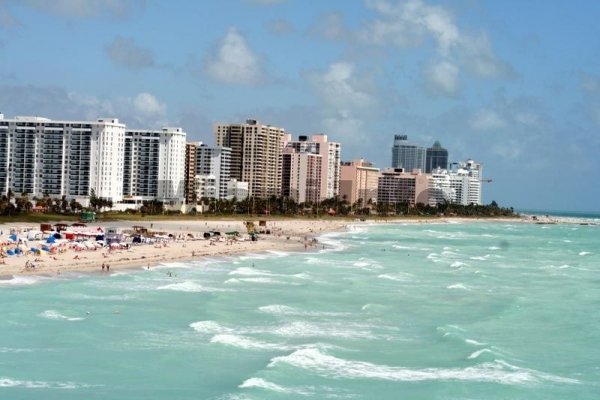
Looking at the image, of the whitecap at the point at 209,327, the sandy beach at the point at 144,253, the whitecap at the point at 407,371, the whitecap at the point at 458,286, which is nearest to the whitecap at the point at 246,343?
the whitecap at the point at 209,327

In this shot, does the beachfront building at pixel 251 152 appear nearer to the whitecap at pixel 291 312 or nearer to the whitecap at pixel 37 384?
the whitecap at pixel 291 312

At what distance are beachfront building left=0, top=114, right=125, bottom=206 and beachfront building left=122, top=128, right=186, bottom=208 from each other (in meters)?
13.5

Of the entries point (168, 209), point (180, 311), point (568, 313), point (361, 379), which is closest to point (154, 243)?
point (180, 311)

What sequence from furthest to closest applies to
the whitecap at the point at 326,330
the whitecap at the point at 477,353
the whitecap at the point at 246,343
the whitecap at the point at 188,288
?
the whitecap at the point at 188,288, the whitecap at the point at 326,330, the whitecap at the point at 246,343, the whitecap at the point at 477,353

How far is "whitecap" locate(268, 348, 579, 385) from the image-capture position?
2823cm

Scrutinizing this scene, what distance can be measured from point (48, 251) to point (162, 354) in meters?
33.2

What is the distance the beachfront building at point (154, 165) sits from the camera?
15638 centimetres

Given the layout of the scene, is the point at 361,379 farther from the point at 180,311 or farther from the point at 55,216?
the point at 55,216

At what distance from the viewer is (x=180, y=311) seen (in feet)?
131

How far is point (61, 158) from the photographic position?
14225 centimetres

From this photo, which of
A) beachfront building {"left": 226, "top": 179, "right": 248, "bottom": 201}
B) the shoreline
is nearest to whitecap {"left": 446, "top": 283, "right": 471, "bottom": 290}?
the shoreline

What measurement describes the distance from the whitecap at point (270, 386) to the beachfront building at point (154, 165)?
131175mm

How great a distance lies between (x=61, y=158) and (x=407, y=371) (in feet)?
403

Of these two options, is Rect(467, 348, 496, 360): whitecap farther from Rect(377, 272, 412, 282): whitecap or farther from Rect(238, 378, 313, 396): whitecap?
Rect(377, 272, 412, 282): whitecap
